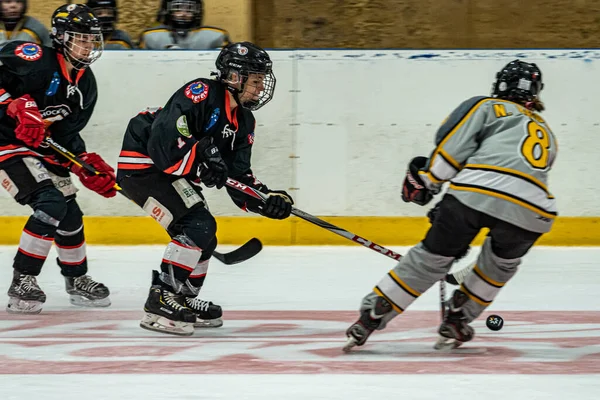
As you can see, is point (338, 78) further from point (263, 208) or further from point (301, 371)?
point (301, 371)

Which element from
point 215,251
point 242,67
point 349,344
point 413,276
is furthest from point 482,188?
point 215,251

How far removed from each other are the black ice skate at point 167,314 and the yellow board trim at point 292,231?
219cm

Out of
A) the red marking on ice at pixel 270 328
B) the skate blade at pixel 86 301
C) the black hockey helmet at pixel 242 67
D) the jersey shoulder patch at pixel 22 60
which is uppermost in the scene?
the black hockey helmet at pixel 242 67

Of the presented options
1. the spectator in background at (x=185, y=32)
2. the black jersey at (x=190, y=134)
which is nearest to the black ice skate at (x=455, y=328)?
the black jersey at (x=190, y=134)

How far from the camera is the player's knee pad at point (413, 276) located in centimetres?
312

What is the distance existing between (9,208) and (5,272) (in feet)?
3.12

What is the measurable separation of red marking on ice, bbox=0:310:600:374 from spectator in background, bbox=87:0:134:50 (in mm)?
2279

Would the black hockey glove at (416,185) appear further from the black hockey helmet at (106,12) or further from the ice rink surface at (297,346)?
the black hockey helmet at (106,12)

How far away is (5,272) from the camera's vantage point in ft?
16.4

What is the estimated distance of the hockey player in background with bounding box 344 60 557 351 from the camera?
3045 millimetres

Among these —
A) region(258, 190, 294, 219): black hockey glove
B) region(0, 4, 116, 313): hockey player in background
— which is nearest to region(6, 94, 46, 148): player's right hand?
region(0, 4, 116, 313): hockey player in background

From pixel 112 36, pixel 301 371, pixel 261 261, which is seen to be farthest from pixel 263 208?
pixel 112 36

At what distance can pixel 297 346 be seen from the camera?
3312 millimetres

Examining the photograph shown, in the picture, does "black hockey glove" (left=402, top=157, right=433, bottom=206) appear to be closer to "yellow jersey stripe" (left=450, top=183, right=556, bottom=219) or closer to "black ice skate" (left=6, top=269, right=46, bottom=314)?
"yellow jersey stripe" (left=450, top=183, right=556, bottom=219)
